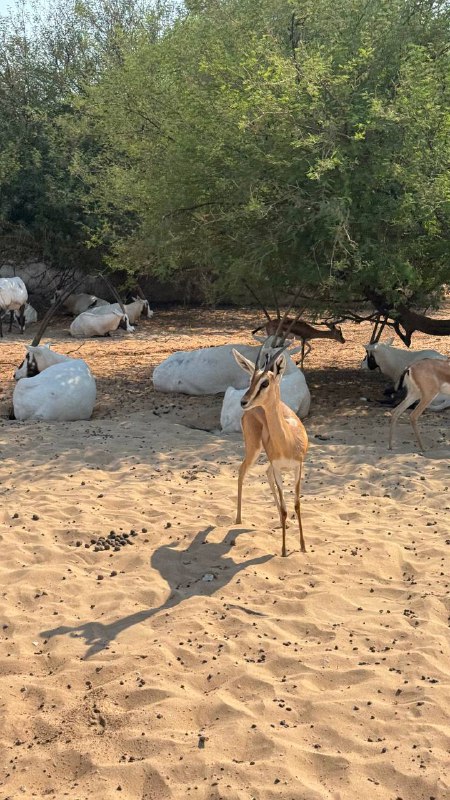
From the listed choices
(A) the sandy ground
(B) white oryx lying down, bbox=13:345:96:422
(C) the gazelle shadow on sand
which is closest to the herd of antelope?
(B) white oryx lying down, bbox=13:345:96:422

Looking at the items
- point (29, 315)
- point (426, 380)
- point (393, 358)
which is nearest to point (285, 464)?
point (426, 380)

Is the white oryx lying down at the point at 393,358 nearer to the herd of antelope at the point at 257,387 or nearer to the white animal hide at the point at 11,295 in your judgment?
the herd of antelope at the point at 257,387

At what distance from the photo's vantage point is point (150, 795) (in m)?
3.46

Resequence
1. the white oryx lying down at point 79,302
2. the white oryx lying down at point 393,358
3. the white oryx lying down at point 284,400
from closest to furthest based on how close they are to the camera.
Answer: the white oryx lying down at point 284,400
the white oryx lying down at point 393,358
the white oryx lying down at point 79,302

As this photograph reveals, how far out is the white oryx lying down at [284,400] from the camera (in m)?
9.00

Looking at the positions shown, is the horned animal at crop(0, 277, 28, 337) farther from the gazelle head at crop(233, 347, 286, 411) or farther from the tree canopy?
the gazelle head at crop(233, 347, 286, 411)

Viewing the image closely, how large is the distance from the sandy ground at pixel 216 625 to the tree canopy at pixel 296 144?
251 centimetres

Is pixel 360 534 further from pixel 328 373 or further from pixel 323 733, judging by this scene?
pixel 328 373

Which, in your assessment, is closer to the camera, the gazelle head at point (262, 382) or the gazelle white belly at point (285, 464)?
the gazelle head at point (262, 382)

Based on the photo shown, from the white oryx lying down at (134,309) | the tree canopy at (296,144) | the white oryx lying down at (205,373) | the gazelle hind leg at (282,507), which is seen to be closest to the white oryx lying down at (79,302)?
the white oryx lying down at (134,309)

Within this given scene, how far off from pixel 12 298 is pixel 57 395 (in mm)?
8238

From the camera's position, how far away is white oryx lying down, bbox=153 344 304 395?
1058 centimetres

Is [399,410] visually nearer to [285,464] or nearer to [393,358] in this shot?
[393,358]

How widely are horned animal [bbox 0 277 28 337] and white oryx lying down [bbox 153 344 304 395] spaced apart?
6.84 metres
